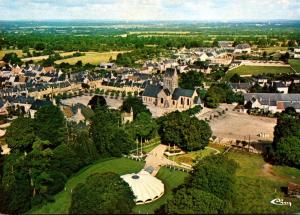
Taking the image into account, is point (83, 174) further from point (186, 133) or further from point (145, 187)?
point (186, 133)

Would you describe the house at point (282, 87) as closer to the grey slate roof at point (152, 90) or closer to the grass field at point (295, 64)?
the grey slate roof at point (152, 90)

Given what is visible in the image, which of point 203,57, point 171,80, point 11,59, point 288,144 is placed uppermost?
point 171,80

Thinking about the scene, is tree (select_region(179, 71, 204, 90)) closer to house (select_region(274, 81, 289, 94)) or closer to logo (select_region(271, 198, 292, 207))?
house (select_region(274, 81, 289, 94))

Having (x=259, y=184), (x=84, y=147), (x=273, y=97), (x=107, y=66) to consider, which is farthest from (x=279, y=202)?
(x=107, y=66)

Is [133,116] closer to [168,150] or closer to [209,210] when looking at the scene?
[168,150]

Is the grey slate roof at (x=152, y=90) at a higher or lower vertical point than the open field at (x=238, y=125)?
higher

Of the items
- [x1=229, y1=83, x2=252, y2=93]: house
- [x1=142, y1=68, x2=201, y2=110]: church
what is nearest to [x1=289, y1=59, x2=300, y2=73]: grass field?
[x1=229, y1=83, x2=252, y2=93]: house

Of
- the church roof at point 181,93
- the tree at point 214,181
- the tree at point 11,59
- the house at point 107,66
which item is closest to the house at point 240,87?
the church roof at point 181,93
